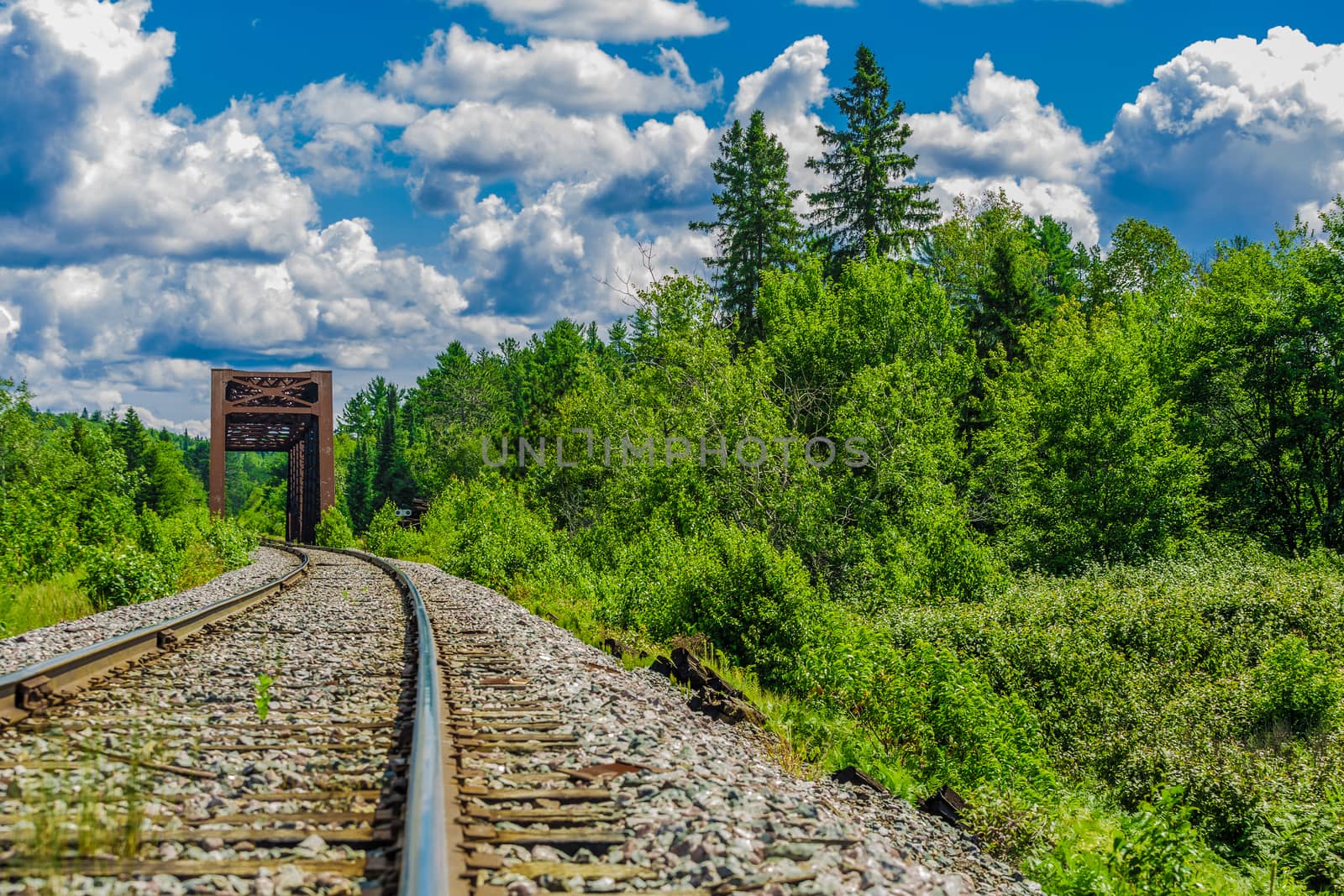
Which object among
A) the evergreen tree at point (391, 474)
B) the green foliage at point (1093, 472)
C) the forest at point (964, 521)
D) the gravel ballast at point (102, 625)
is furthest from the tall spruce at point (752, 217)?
the evergreen tree at point (391, 474)

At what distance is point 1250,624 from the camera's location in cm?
1638

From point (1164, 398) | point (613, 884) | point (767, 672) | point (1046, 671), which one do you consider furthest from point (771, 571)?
point (1164, 398)

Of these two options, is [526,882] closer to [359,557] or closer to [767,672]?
[767,672]

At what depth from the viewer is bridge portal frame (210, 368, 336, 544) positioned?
141ft

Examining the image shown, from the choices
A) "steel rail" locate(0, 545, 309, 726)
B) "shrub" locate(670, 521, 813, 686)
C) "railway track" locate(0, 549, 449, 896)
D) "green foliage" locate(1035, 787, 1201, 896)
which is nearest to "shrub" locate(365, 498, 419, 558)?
"shrub" locate(670, 521, 813, 686)

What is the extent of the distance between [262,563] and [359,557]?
3982 mm

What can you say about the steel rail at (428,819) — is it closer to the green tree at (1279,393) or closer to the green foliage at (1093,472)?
the green foliage at (1093,472)

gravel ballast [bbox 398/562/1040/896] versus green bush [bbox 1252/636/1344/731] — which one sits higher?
gravel ballast [bbox 398/562/1040/896]

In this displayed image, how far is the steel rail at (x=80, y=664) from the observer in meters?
5.23

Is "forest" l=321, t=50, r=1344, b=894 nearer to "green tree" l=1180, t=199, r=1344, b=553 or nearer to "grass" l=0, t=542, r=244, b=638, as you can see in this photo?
"green tree" l=1180, t=199, r=1344, b=553

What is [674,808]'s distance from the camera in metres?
3.92

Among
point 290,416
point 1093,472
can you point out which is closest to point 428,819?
point 1093,472

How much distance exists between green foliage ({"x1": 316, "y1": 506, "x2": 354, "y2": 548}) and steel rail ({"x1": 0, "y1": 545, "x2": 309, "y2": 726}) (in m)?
33.4

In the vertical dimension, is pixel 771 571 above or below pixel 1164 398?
below
